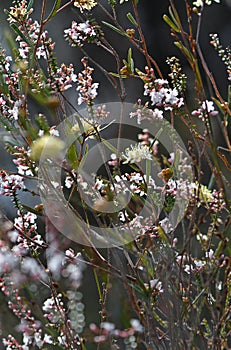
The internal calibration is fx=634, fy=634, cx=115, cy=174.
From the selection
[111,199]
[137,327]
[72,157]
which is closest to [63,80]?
[72,157]

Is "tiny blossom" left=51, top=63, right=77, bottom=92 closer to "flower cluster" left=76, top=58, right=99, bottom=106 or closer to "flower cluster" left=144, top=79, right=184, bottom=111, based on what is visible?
"flower cluster" left=76, top=58, right=99, bottom=106

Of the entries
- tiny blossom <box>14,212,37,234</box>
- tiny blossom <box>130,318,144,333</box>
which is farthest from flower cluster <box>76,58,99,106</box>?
tiny blossom <box>130,318,144,333</box>

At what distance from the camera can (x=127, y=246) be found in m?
1.02

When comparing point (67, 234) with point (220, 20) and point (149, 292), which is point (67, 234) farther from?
point (220, 20)

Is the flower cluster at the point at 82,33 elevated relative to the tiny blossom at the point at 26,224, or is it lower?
elevated

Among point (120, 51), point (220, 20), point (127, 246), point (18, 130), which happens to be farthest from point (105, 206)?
point (220, 20)

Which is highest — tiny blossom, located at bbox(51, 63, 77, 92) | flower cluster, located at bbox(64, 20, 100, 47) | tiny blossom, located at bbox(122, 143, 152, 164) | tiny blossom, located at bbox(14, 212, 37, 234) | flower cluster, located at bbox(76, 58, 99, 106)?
flower cluster, located at bbox(64, 20, 100, 47)

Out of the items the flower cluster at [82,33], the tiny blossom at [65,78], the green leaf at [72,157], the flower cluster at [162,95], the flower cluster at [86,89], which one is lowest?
the green leaf at [72,157]

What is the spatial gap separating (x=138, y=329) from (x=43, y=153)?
33 centimetres

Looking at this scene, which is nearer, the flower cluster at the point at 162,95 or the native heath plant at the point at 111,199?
the native heath plant at the point at 111,199

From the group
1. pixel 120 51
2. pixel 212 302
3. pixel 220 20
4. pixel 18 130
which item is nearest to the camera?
pixel 18 130

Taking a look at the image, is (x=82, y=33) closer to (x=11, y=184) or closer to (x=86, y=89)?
(x=86, y=89)

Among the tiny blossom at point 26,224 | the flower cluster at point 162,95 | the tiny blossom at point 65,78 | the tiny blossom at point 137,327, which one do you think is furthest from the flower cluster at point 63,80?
the tiny blossom at point 137,327

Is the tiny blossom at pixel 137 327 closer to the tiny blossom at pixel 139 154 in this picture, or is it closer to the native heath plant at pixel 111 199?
the native heath plant at pixel 111 199
